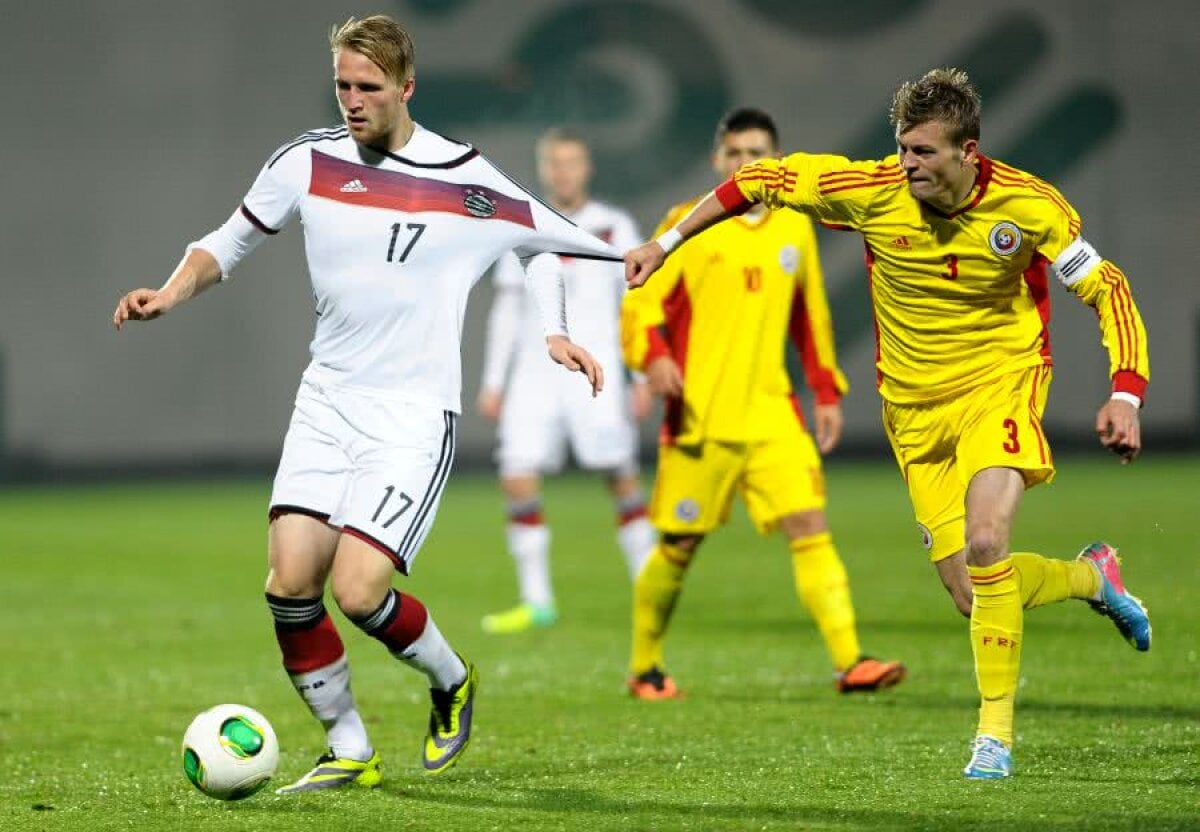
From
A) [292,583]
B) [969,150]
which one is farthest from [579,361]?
[969,150]

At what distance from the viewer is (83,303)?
20984mm

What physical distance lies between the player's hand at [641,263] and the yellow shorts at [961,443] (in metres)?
0.93

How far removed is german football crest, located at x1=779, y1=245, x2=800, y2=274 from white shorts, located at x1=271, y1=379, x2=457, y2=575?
2.65 meters

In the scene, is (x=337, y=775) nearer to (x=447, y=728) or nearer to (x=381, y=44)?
(x=447, y=728)

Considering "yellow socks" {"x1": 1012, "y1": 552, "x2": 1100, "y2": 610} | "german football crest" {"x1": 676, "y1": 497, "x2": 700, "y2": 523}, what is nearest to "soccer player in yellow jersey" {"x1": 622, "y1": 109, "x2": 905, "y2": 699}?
"german football crest" {"x1": 676, "y1": 497, "x2": 700, "y2": 523}

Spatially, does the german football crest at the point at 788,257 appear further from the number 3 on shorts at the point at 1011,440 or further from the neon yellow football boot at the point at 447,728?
the neon yellow football boot at the point at 447,728

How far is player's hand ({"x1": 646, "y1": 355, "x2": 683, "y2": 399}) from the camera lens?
26.7 feet

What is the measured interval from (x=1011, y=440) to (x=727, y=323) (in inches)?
93.7

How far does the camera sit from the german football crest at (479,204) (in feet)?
20.3

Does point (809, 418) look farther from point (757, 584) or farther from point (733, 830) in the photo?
point (733, 830)

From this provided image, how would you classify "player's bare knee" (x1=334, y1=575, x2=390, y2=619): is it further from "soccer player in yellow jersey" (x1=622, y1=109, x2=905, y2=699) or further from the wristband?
"soccer player in yellow jersey" (x1=622, y1=109, x2=905, y2=699)

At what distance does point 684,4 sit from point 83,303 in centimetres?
699

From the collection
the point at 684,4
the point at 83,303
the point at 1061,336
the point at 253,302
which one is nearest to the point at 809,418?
the point at 1061,336

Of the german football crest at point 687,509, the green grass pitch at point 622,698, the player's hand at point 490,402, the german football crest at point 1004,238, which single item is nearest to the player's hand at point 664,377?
the german football crest at point 687,509
